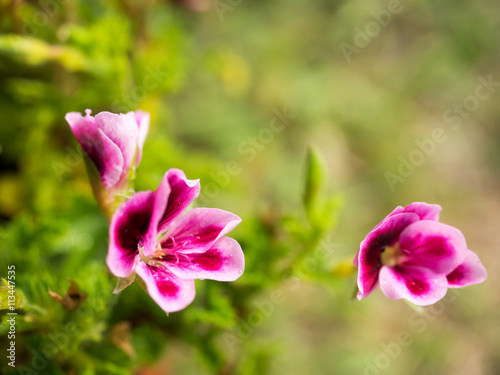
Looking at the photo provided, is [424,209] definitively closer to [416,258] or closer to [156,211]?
[416,258]

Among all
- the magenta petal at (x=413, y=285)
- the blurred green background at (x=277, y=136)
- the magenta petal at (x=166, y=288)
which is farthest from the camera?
the blurred green background at (x=277, y=136)

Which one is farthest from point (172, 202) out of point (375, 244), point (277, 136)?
point (277, 136)

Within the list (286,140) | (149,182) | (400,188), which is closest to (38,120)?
(149,182)

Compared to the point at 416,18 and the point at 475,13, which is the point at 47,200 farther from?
the point at 475,13

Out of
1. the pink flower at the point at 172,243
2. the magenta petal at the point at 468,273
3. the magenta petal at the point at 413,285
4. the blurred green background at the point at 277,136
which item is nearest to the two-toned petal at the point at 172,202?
the pink flower at the point at 172,243

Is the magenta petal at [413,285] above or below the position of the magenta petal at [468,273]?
below

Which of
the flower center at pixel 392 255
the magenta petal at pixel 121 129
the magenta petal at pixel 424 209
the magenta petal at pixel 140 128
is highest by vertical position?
the magenta petal at pixel 424 209

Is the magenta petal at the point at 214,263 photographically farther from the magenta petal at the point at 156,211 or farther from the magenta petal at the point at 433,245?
the magenta petal at the point at 433,245
